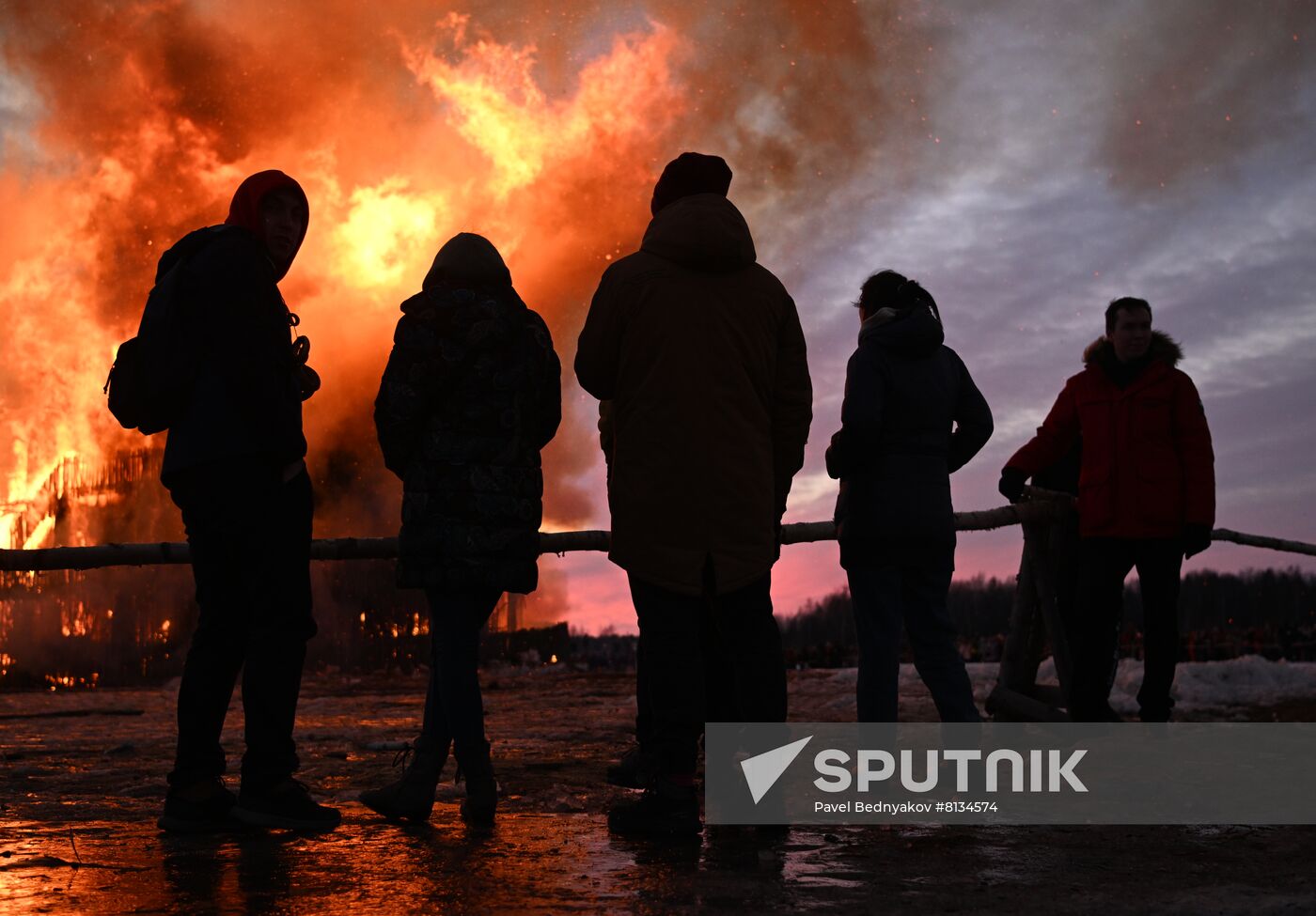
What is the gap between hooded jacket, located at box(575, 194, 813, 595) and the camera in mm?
3371

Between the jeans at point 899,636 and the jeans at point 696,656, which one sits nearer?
the jeans at point 696,656

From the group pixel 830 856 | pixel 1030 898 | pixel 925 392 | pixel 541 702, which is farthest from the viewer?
pixel 541 702

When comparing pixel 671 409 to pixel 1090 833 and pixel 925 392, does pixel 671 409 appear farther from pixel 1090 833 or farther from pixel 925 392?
pixel 1090 833

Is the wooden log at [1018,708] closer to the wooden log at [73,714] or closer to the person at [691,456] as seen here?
the person at [691,456]

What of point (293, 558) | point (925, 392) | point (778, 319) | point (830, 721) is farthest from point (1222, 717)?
point (293, 558)

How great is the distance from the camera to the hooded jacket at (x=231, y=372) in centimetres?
347

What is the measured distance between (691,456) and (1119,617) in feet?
9.85

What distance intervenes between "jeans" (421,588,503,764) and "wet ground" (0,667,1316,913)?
253 mm

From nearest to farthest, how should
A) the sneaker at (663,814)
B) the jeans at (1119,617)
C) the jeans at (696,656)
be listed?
the sneaker at (663,814) < the jeans at (696,656) < the jeans at (1119,617)

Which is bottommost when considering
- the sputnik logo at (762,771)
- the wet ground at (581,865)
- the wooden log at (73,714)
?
the wooden log at (73,714)

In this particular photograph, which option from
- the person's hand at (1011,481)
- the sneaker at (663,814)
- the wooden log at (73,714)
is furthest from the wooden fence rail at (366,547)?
the wooden log at (73,714)

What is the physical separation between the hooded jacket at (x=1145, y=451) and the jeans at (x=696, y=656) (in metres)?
2.53

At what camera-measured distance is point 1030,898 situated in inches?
97.9

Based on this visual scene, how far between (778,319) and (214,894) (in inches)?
87.6
